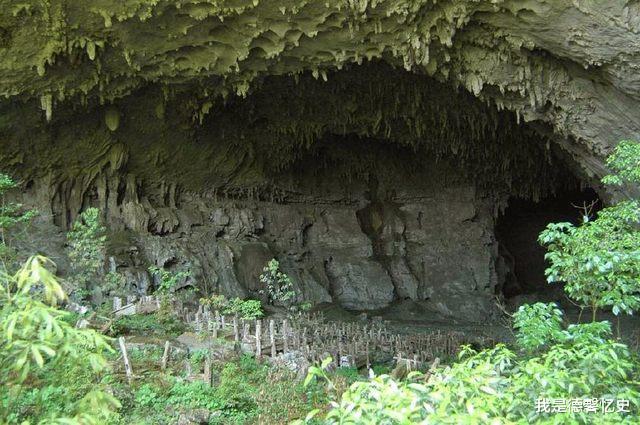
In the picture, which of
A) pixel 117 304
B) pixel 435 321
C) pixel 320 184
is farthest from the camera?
pixel 320 184

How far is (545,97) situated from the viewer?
34.1 feet

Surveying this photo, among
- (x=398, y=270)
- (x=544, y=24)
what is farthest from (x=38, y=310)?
(x=398, y=270)

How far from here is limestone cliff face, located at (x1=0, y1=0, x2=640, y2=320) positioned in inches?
368

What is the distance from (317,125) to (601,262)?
1208 centimetres

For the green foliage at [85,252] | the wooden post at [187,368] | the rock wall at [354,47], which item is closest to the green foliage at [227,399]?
the wooden post at [187,368]

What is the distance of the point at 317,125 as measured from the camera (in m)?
16.0

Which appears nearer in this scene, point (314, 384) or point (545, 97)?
point (314, 384)

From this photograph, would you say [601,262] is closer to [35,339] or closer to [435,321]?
[35,339]

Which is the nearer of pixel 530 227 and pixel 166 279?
pixel 166 279

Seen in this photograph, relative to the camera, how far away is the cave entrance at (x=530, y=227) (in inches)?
872

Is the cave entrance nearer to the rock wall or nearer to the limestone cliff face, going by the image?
the limestone cliff face

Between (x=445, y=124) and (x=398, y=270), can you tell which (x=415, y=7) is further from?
(x=398, y=270)

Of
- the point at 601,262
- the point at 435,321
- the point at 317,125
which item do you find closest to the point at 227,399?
the point at 601,262

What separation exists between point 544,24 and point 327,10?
Answer: 3.80 meters
